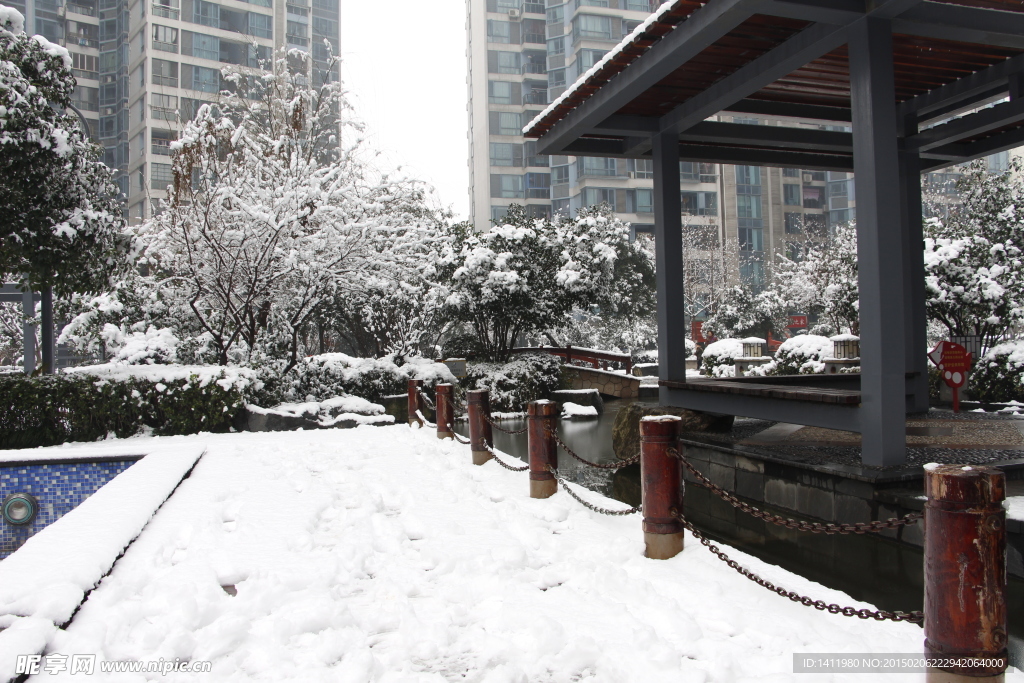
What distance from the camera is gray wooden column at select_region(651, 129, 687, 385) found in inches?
354

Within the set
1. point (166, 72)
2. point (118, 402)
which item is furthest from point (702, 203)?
point (118, 402)

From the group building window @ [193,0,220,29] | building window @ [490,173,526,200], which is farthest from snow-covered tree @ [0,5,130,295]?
building window @ [490,173,526,200]

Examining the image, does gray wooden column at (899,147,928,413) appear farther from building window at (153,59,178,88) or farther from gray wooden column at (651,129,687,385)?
building window at (153,59,178,88)

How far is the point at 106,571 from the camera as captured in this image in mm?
3840

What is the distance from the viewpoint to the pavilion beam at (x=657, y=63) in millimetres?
5809

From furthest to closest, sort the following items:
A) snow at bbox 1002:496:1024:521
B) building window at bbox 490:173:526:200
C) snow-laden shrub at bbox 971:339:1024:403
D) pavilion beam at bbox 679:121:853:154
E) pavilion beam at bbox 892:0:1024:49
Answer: building window at bbox 490:173:526:200 < snow-laden shrub at bbox 971:339:1024:403 < pavilion beam at bbox 679:121:853:154 < pavilion beam at bbox 892:0:1024:49 < snow at bbox 1002:496:1024:521

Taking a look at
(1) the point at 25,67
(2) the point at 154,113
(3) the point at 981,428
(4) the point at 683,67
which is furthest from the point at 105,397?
(2) the point at 154,113

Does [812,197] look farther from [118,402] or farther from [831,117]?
[118,402]

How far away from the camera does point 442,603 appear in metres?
3.55

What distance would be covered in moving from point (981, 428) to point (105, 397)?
1143cm

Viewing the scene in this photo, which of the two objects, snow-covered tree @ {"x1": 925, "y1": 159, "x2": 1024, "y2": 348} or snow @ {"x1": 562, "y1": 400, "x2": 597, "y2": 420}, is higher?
snow-covered tree @ {"x1": 925, "y1": 159, "x2": 1024, "y2": 348}

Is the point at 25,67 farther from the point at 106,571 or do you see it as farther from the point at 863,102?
the point at 863,102

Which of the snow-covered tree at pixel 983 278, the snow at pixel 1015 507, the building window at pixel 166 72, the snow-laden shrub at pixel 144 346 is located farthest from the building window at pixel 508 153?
the snow at pixel 1015 507

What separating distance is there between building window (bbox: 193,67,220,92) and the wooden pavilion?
4156cm
